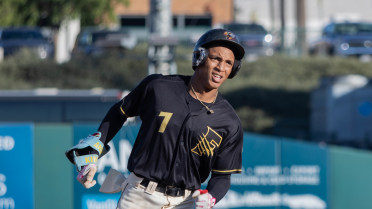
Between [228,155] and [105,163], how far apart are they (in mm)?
4677

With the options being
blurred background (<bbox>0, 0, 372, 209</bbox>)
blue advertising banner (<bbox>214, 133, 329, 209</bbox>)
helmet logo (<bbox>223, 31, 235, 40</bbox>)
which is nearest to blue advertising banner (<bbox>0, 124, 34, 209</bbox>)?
blurred background (<bbox>0, 0, 372, 209</bbox>)

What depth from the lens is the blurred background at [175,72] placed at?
370 inches

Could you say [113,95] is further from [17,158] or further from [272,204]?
[272,204]

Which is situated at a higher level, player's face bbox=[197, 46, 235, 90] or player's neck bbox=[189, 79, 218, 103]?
player's face bbox=[197, 46, 235, 90]

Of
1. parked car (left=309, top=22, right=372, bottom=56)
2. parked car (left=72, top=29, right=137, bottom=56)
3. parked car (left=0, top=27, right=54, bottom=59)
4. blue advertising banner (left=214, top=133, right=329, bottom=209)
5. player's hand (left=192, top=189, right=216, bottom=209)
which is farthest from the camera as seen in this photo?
parked car (left=309, top=22, right=372, bottom=56)

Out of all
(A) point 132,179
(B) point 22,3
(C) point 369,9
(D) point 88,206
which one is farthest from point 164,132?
(C) point 369,9

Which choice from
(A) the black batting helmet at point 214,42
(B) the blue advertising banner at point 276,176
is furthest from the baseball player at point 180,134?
(B) the blue advertising banner at point 276,176

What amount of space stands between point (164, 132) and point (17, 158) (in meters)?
4.91

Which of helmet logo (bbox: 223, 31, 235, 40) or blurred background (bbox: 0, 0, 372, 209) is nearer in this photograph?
helmet logo (bbox: 223, 31, 235, 40)

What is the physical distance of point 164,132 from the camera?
4.76m

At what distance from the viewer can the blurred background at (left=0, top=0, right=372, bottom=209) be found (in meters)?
9.41

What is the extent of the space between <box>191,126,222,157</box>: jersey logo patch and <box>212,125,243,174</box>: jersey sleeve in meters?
0.09

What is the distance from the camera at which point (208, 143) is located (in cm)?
482

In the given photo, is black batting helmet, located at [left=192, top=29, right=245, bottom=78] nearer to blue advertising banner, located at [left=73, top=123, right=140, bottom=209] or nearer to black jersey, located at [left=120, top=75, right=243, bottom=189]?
black jersey, located at [left=120, top=75, right=243, bottom=189]
